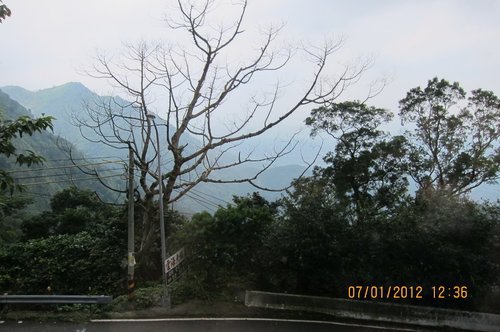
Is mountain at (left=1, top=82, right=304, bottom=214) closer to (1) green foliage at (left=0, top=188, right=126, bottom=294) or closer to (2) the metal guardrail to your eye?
(1) green foliage at (left=0, top=188, right=126, bottom=294)

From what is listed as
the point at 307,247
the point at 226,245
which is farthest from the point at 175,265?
the point at 307,247

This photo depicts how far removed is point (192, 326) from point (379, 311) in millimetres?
4565

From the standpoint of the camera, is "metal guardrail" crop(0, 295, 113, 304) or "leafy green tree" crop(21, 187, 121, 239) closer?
"metal guardrail" crop(0, 295, 113, 304)

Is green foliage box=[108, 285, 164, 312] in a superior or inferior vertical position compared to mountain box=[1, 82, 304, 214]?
inferior

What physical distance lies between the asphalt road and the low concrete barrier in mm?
504

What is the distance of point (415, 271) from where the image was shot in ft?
38.0

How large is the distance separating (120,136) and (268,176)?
65167 mm

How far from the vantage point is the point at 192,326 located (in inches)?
393

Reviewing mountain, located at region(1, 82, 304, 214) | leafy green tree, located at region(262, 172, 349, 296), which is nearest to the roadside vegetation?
leafy green tree, located at region(262, 172, 349, 296)

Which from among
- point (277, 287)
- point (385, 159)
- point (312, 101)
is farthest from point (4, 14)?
point (385, 159)

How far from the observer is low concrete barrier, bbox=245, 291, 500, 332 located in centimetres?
1010

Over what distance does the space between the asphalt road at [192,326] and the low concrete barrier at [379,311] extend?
0.50 meters
